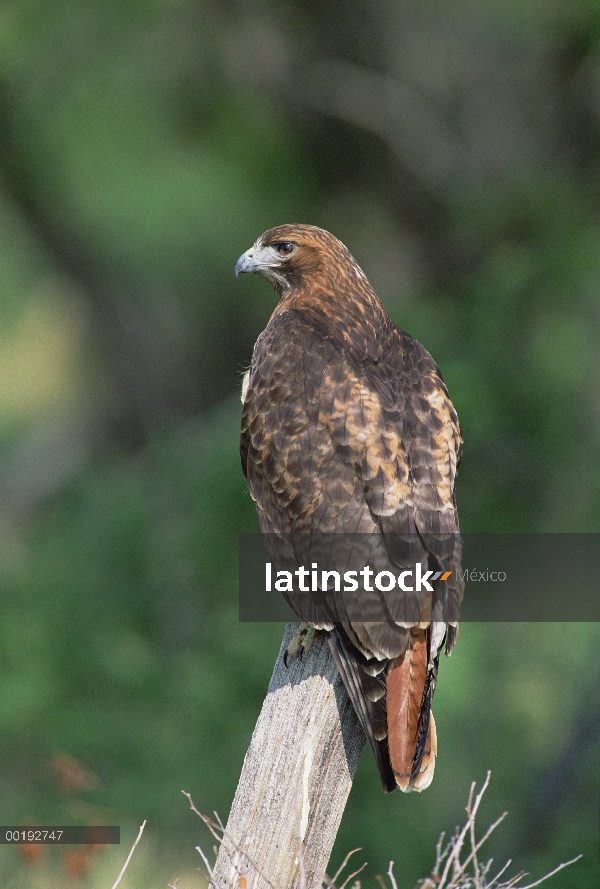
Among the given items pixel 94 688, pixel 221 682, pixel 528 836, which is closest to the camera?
pixel 528 836

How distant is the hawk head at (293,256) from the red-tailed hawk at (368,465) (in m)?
0.15

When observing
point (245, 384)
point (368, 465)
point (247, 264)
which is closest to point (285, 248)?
point (247, 264)

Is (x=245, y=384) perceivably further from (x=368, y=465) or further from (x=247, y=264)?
(x=247, y=264)

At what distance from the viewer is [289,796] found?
7.08 feet

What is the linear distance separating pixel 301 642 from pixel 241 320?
4.49 metres

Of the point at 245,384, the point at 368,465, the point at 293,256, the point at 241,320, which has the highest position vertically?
the point at 241,320

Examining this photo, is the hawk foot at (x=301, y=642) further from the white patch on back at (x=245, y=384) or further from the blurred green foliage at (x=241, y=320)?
the blurred green foliage at (x=241, y=320)

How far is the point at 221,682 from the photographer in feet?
18.6

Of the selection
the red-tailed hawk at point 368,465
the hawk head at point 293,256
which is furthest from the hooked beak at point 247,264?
the red-tailed hawk at point 368,465

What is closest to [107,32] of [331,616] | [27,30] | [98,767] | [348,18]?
[27,30]

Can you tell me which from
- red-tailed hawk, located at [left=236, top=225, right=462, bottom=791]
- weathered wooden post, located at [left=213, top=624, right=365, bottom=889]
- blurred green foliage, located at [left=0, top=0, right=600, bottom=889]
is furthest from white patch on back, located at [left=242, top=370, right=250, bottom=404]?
blurred green foliage, located at [left=0, top=0, right=600, bottom=889]

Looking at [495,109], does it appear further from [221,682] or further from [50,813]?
[50,813]

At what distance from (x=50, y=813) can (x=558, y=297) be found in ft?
12.6

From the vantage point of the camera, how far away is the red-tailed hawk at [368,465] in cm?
234
